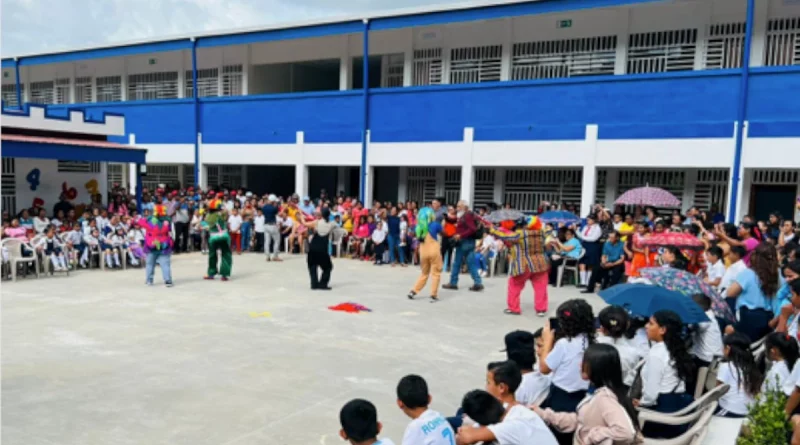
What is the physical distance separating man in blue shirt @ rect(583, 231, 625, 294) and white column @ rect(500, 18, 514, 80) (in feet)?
26.6

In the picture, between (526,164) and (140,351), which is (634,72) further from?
(140,351)

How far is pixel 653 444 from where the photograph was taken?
3.74 m

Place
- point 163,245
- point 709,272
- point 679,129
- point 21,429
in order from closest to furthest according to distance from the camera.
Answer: point 21,429 < point 709,272 < point 163,245 < point 679,129

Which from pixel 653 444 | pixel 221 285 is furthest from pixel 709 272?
pixel 221 285

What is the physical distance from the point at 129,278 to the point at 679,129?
1252cm

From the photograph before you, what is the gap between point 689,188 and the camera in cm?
1606

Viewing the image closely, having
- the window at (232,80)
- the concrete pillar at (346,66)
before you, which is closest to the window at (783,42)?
the concrete pillar at (346,66)

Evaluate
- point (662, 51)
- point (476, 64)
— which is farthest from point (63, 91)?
point (662, 51)

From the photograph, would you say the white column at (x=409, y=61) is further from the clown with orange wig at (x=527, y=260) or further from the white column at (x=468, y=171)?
the clown with orange wig at (x=527, y=260)

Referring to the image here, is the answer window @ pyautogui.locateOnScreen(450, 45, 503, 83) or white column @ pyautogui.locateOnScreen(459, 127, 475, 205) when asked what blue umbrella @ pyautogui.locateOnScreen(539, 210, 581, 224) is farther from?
window @ pyautogui.locateOnScreen(450, 45, 503, 83)

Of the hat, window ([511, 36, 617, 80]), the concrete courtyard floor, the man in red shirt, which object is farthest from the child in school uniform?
window ([511, 36, 617, 80])

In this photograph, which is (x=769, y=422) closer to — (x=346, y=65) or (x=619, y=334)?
(x=619, y=334)

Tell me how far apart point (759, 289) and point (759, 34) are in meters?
11.4

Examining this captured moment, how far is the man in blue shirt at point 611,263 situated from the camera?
11500 millimetres
